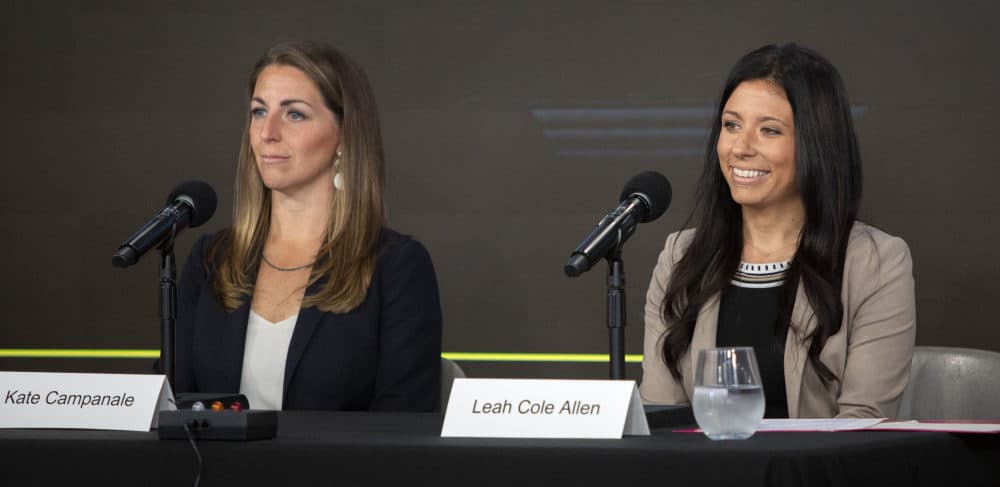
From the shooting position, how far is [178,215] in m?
2.33

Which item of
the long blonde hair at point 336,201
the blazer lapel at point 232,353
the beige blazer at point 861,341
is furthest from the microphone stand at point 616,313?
the blazer lapel at point 232,353

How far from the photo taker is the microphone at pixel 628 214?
6.37ft

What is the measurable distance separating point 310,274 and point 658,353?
2.47 ft

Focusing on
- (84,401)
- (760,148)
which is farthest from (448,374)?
(84,401)

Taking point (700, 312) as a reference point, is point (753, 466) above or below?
above

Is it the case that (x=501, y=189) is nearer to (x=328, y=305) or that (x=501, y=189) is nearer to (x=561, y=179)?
(x=561, y=179)

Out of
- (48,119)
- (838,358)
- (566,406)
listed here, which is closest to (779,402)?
(838,358)

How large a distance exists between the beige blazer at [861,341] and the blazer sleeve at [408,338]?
53 cm

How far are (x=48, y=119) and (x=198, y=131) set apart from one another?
1.48 ft

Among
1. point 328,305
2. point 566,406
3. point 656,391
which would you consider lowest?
point 656,391

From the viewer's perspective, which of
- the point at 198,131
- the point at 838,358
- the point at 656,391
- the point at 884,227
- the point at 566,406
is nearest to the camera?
the point at 566,406

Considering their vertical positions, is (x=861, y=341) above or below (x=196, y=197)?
below

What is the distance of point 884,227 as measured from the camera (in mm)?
3559

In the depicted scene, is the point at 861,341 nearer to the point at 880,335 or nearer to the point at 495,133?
the point at 880,335
